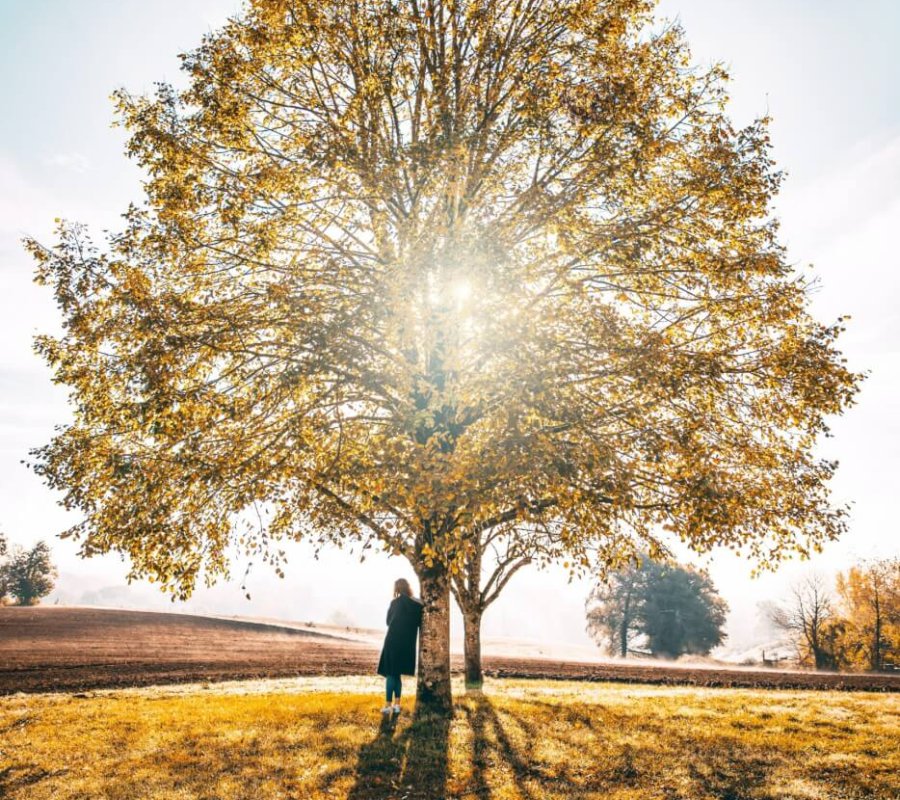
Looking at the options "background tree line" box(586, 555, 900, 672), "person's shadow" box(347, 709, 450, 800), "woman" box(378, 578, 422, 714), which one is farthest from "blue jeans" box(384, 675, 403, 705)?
"background tree line" box(586, 555, 900, 672)

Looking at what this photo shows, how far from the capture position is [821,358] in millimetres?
8695

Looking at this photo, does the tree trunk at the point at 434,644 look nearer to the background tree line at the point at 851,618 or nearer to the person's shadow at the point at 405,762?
the person's shadow at the point at 405,762

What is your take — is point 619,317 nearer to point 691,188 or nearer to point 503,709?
point 691,188

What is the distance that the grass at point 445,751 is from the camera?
633 cm

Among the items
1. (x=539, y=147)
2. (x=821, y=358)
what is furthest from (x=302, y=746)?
(x=539, y=147)

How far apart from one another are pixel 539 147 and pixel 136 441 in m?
8.84

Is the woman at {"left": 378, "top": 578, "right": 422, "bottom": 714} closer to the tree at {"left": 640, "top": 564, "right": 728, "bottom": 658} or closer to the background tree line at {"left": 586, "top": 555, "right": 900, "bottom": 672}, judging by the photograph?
the background tree line at {"left": 586, "top": 555, "right": 900, "bottom": 672}

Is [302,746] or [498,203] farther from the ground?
[498,203]

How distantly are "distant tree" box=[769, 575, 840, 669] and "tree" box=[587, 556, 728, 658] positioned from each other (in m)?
5.95

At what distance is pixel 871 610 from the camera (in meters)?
47.3

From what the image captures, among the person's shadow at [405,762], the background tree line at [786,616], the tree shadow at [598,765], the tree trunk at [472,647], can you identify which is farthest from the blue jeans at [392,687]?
the background tree line at [786,616]

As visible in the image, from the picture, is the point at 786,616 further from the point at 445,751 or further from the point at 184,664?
the point at 445,751

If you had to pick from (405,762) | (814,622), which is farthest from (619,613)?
(405,762)

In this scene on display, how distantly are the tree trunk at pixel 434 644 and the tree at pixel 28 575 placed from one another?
72336mm
